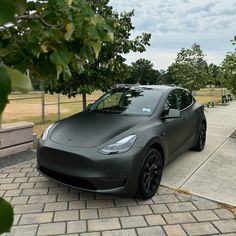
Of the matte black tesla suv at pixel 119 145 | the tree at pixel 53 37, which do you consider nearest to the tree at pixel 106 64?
the matte black tesla suv at pixel 119 145

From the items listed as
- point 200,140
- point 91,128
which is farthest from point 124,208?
point 200,140

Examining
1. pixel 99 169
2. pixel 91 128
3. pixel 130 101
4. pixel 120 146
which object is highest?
pixel 130 101

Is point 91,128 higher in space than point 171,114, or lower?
lower

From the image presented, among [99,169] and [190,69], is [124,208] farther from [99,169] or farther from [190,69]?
[190,69]

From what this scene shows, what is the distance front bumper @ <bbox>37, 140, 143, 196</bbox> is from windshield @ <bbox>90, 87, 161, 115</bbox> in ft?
3.74

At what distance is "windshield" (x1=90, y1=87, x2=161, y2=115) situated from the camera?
4941 mm

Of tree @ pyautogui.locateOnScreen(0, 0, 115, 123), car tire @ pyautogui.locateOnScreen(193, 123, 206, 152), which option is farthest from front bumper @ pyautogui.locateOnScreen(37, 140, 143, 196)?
car tire @ pyautogui.locateOnScreen(193, 123, 206, 152)

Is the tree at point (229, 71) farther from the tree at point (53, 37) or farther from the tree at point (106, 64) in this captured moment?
the tree at point (53, 37)

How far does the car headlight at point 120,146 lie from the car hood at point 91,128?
14 cm

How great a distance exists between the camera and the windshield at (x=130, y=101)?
4.94 m

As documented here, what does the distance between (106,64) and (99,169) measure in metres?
Result: 3.97

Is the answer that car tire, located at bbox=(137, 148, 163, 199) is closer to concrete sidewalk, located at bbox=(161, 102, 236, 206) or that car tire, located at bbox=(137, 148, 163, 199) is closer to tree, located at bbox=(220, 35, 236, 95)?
concrete sidewalk, located at bbox=(161, 102, 236, 206)

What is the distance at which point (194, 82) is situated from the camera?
2084cm

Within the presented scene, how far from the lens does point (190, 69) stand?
2083 cm
